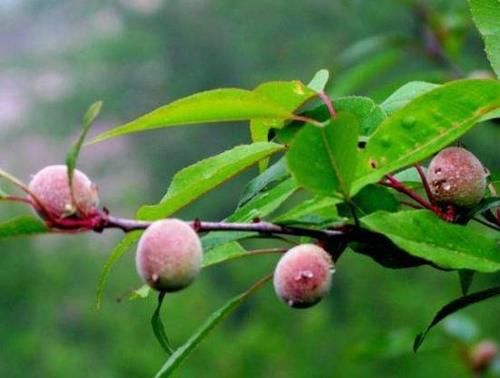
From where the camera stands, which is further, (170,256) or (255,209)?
(255,209)

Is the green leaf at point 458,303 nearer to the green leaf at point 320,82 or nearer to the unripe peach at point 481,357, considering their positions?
the green leaf at point 320,82

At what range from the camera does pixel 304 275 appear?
2.34 feet

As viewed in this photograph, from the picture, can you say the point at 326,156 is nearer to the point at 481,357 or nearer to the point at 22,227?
the point at 22,227

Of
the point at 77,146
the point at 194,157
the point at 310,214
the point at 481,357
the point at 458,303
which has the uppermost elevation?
the point at 77,146

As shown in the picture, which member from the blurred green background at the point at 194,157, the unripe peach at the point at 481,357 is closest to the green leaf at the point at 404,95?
the blurred green background at the point at 194,157

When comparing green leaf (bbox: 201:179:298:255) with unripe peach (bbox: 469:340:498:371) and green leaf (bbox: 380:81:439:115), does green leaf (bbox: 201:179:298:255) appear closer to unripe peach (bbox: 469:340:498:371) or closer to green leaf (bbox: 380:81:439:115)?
green leaf (bbox: 380:81:439:115)

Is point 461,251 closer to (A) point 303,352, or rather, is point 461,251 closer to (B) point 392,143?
(B) point 392,143

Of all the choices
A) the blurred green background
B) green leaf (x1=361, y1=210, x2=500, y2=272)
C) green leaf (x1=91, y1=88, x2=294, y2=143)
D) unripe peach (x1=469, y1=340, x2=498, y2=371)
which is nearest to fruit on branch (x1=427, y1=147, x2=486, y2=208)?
green leaf (x1=361, y1=210, x2=500, y2=272)

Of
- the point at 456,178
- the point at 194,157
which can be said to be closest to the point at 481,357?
the point at 456,178

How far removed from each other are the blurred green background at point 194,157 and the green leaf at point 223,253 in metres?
0.55

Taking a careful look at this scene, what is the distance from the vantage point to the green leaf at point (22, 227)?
0.67 meters

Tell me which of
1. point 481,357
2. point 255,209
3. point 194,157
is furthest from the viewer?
point 194,157

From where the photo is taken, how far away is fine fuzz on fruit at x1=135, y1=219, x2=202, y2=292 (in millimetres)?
653

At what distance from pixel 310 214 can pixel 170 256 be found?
156 mm
